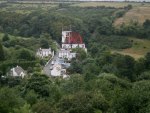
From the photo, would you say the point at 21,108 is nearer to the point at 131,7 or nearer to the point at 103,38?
the point at 103,38

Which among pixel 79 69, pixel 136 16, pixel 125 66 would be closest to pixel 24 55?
pixel 79 69

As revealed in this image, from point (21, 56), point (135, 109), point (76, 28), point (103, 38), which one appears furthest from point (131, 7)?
point (135, 109)

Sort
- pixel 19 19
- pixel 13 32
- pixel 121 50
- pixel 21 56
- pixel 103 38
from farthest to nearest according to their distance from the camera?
1. pixel 19 19
2. pixel 13 32
3. pixel 103 38
4. pixel 121 50
5. pixel 21 56

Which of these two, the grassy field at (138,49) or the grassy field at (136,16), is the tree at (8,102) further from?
the grassy field at (136,16)

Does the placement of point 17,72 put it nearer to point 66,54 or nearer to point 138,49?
point 66,54

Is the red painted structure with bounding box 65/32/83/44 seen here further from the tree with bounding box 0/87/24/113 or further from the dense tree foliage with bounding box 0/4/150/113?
the tree with bounding box 0/87/24/113

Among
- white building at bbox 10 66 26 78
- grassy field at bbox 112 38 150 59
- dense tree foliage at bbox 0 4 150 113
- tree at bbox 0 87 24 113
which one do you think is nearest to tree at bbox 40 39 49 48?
dense tree foliage at bbox 0 4 150 113
